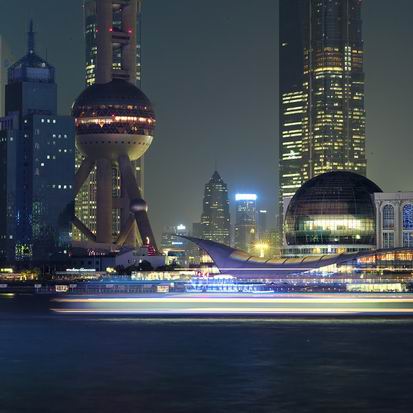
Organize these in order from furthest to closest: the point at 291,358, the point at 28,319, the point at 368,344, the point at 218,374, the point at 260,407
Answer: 1. the point at 28,319
2. the point at 368,344
3. the point at 291,358
4. the point at 218,374
5. the point at 260,407

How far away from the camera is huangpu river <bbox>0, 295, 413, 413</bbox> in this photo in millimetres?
67312

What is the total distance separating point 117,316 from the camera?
140 meters

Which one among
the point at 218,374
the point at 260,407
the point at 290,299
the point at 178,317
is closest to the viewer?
the point at 260,407

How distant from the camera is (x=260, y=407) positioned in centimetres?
6594

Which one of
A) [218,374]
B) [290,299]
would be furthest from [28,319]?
[218,374]

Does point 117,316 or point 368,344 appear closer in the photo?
point 368,344

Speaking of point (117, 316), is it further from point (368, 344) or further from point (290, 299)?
point (368, 344)

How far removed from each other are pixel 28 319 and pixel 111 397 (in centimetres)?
6660

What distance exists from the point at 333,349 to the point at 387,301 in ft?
223

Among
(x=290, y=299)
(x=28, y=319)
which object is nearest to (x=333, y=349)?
(x=28, y=319)

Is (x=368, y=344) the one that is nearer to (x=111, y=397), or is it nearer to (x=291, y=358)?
(x=291, y=358)

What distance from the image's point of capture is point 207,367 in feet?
275

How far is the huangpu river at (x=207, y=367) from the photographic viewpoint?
221ft

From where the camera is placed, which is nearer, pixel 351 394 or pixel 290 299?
pixel 351 394
